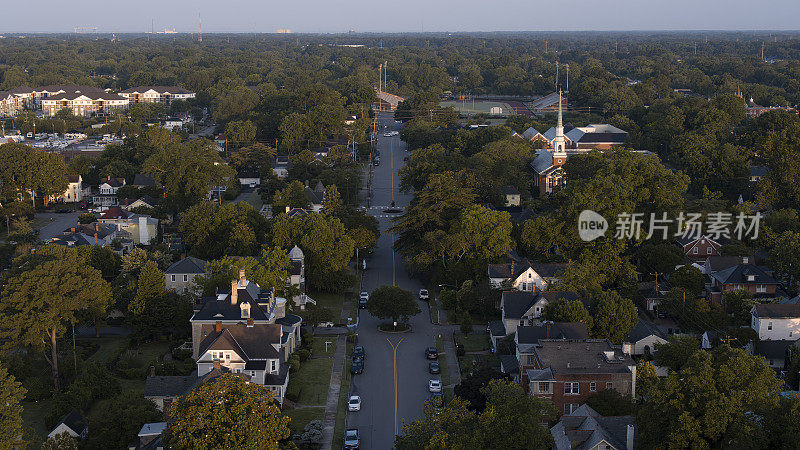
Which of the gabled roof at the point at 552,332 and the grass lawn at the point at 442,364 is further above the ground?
the gabled roof at the point at 552,332

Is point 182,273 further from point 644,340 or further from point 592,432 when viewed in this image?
point 592,432

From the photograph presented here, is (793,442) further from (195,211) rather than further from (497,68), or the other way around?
(497,68)

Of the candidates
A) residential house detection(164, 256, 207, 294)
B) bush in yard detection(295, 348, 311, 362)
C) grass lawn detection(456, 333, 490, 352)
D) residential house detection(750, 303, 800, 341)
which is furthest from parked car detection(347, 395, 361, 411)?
residential house detection(750, 303, 800, 341)

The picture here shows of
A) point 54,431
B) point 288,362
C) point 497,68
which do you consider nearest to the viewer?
point 54,431

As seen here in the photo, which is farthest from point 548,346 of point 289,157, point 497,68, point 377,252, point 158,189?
point 497,68

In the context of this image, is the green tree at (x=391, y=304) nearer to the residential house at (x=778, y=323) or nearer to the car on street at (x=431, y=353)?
the car on street at (x=431, y=353)

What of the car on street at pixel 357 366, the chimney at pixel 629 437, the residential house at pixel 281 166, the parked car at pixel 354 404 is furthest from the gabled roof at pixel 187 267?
the residential house at pixel 281 166

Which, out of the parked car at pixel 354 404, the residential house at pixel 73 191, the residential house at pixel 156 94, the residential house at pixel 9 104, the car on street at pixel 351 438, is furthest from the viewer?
the residential house at pixel 156 94

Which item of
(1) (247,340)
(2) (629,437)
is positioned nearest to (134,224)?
(1) (247,340)
